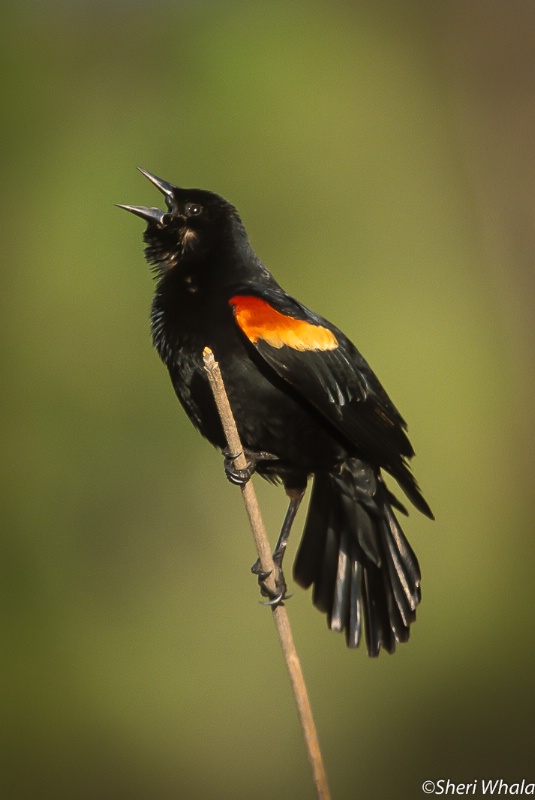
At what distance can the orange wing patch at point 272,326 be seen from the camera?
8.04ft

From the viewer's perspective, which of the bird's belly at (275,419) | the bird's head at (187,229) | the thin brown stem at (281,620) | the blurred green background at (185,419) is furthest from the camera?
the blurred green background at (185,419)

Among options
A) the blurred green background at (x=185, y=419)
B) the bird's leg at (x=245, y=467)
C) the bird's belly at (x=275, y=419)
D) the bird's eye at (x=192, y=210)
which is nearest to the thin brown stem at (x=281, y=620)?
the bird's leg at (x=245, y=467)

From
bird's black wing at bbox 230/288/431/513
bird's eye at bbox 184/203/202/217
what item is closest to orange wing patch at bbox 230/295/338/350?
bird's black wing at bbox 230/288/431/513

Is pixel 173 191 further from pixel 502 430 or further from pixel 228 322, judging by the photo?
pixel 502 430

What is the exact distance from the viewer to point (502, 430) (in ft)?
18.4

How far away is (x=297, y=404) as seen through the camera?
8.52 ft

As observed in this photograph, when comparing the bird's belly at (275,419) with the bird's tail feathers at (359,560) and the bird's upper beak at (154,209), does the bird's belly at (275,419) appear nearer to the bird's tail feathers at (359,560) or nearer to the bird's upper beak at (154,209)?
the bird's tail feathers at (359,560)

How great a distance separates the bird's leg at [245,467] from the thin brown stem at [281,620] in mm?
129

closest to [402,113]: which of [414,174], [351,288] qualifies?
[414,174]

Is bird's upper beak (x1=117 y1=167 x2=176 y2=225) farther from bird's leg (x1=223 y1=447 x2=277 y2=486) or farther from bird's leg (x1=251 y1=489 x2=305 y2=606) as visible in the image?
bird's leg (x1=251 y1=489 x2=305 y2=606)

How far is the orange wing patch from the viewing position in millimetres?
2449

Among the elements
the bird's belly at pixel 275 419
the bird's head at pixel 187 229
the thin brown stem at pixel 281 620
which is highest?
the bird's head at pixel 187 229

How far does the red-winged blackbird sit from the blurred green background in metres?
1.40

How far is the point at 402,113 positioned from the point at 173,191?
3.81m
